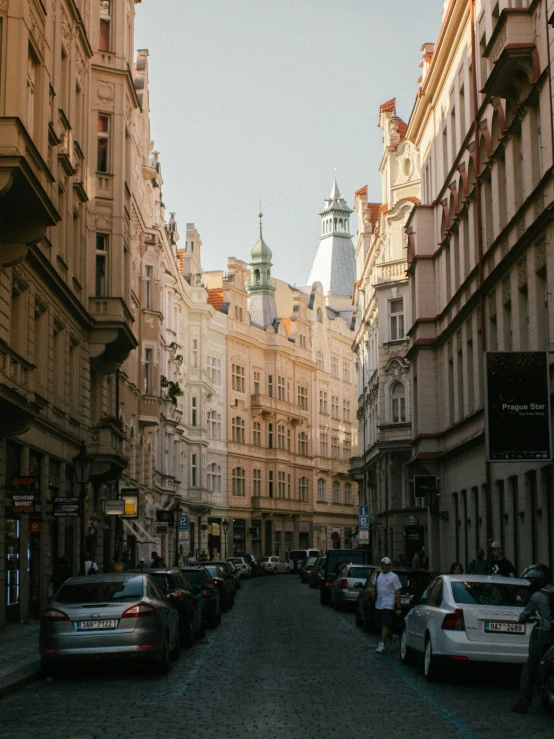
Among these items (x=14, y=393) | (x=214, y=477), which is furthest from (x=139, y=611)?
(x=214, y=477)

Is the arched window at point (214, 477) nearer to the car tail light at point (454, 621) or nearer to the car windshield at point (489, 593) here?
the car windshield at point (489, 593)

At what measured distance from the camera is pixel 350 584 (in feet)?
114

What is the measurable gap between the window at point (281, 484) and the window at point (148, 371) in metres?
43.5

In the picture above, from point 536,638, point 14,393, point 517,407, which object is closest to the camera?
point 536,638

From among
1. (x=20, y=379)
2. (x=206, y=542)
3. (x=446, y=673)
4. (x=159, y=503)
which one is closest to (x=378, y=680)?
(x=446, y=673)

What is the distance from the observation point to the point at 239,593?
51.8 metres

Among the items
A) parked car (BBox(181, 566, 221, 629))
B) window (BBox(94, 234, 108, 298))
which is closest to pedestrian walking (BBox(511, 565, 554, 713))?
parked car (BBox(181, 566, 221, 629))

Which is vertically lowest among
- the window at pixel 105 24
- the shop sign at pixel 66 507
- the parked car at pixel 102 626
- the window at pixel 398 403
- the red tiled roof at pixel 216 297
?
the parked car at pixel 102 626

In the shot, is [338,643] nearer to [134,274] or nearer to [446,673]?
[446,673]

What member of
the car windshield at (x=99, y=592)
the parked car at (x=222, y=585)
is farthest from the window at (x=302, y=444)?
the car windshield at (x=99, y=592)

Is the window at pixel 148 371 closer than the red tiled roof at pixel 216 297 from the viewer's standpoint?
Yes

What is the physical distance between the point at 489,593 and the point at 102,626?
5.31 m

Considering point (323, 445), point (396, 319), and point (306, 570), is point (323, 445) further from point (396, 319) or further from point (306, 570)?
point (396, 319)

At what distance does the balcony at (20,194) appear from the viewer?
20.6 meters
